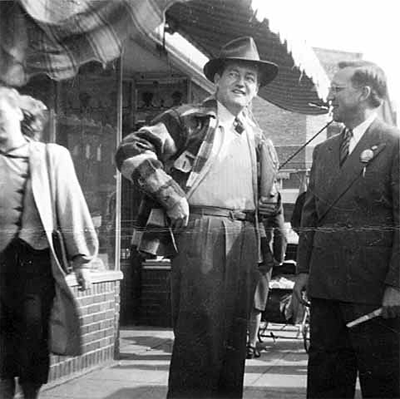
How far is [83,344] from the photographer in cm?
354

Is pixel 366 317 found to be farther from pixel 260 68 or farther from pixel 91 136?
pixel 91 136

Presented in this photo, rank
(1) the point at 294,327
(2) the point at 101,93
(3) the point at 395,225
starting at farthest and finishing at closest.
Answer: (1) the point at 294,327 → (2) the point at 101,93 → (3) the point at 395,225

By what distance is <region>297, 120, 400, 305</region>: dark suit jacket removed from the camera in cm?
314

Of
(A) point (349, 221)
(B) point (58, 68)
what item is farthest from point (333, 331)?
(B) point (58, 68)

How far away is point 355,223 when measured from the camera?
3180mm

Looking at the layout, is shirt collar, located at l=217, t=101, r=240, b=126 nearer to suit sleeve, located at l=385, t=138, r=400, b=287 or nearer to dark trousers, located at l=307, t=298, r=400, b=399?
suit sleeve, located at l=385, t=138, r=400, b=287

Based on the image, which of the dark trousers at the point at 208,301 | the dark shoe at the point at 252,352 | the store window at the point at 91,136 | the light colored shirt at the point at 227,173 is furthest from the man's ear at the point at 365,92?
the dark shoe at the point at 252,352

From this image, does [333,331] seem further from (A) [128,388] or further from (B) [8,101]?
(B) [8,101]

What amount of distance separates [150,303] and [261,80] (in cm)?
123

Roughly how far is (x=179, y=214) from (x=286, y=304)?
2.68ft

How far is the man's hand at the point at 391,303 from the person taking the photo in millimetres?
3094

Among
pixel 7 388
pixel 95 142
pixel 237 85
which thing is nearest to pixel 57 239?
pixel 95 142

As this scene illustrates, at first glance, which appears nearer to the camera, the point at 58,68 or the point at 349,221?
the point at 349,221

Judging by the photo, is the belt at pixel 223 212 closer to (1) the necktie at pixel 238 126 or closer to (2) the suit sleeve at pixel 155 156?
(2) the suit sleeve at pixel 155 156
